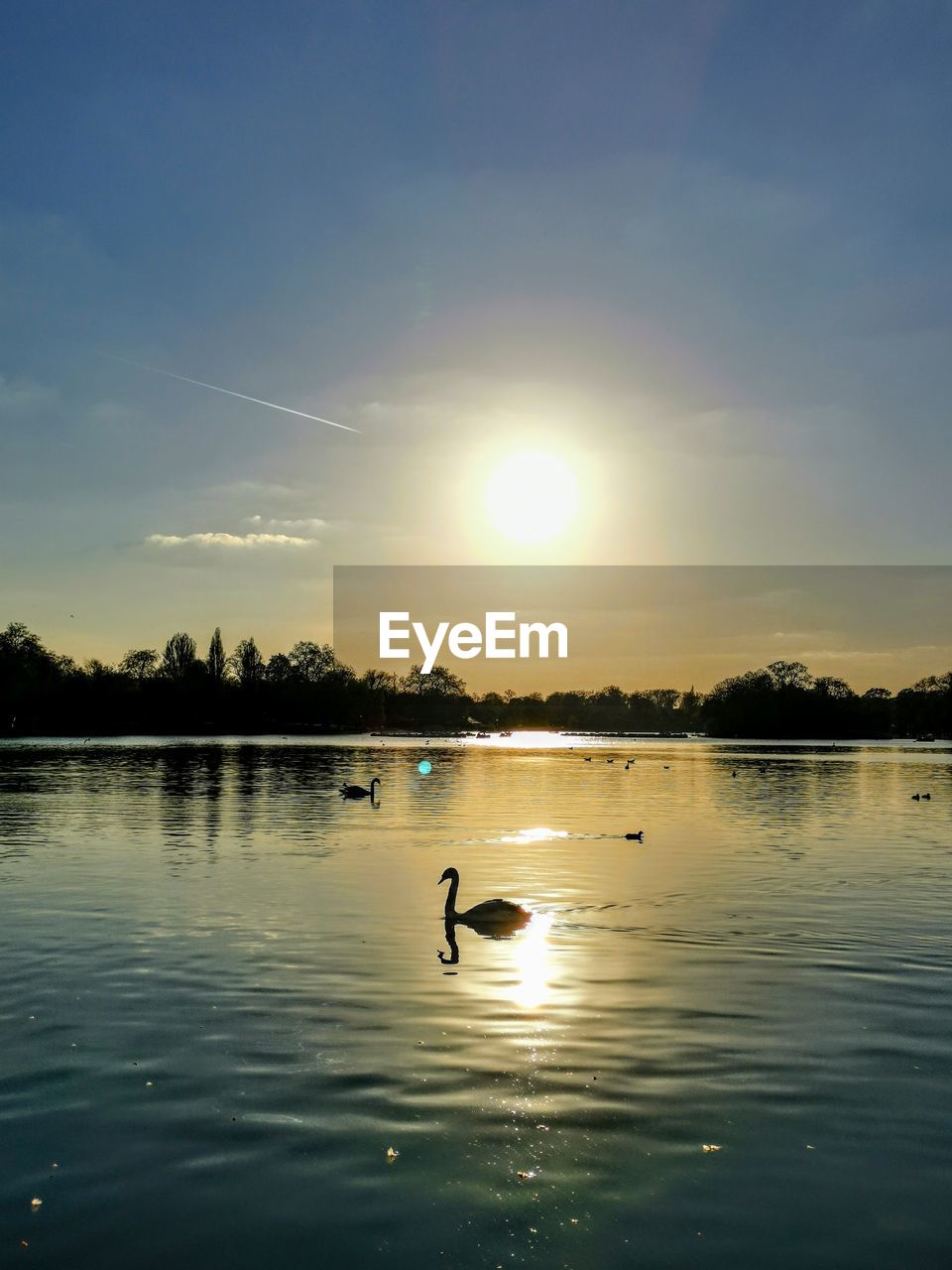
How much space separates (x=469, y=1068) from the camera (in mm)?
13688

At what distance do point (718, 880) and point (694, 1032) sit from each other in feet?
58.8

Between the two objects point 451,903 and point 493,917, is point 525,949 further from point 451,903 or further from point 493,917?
point 451,903

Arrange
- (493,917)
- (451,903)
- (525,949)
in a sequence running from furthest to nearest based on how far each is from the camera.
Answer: (451,903)
(493,917)
(525,949)

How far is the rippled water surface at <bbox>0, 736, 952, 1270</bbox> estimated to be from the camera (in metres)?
9.54

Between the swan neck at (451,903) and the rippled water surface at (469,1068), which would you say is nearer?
the rippled water surface at (469,1068)

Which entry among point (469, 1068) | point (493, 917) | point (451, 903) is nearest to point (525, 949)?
point (493, 917)

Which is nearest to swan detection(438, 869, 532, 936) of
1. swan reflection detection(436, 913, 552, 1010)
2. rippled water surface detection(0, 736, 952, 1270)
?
swan reflection detection(436, 913, 552, 1010)

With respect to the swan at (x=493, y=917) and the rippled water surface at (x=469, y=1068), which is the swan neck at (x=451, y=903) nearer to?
the swan at (x=493, y=917)

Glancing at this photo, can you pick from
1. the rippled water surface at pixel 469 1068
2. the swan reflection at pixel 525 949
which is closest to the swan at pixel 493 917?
the swan reflection at pixel 525 949

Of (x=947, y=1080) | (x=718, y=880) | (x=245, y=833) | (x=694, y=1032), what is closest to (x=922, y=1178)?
(x=947, y=1080)

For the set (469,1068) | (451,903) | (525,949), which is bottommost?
(525,949)

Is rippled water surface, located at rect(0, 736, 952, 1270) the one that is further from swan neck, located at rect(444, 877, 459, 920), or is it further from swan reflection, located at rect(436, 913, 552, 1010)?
swan neck, located at rect(444, 877, 459, 920)

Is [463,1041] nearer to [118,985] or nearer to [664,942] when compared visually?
[118,985]

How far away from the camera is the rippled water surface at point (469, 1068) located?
9539 millimetres
